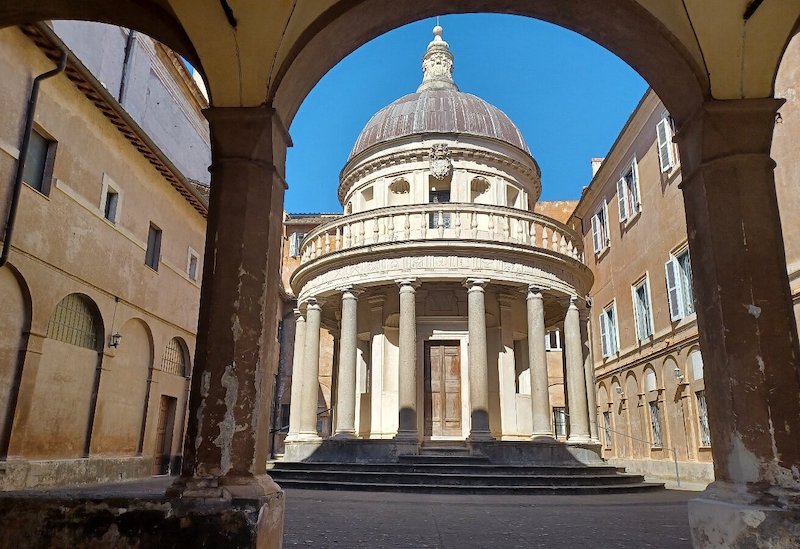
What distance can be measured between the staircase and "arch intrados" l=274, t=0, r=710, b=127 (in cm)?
965

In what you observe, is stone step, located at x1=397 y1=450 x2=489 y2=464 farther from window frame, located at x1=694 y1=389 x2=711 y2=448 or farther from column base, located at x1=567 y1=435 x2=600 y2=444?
window frame, located at x1=694 y1=389 x2=711 y2=448

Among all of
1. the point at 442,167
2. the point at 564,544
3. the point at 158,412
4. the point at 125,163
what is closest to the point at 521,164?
the point at 442,167

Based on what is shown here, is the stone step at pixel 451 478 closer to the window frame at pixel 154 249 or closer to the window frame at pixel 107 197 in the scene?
the window frame at pixel 154 249

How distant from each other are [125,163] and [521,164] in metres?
13.3

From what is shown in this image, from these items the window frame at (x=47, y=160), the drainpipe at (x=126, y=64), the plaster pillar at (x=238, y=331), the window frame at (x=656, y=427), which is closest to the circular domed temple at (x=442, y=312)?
the window frame at (x=656, y=427)

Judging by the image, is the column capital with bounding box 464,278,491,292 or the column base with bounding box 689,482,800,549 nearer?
the column base with bounding box 689,482,800,549

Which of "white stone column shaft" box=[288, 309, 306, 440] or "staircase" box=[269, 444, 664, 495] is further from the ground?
"white stone column shaft" box=[288, 309, 306, 440]

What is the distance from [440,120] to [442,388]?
9.69 m

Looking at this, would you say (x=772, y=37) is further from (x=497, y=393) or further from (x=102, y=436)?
(x=102, y=436)

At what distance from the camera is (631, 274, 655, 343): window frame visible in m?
21.8

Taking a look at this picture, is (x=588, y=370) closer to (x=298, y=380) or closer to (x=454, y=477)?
(x=454, y=477)

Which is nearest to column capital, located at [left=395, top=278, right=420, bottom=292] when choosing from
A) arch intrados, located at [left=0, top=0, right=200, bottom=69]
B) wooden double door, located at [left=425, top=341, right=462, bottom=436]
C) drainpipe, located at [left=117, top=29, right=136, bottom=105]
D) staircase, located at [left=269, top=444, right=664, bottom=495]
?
wooden double door, located at [left=425, top=341, right=462, bottom=436]

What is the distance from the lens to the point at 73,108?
44.7ft

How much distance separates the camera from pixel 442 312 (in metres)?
18.8
